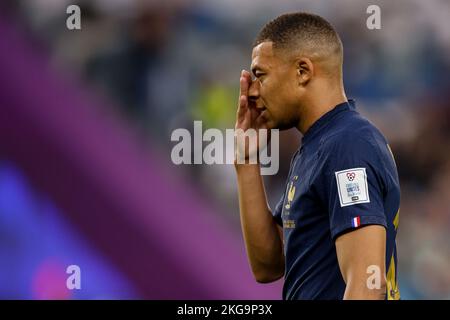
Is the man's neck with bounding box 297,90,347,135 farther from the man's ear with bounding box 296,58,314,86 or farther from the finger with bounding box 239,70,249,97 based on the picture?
the finger with bounding box 239,70,249,97

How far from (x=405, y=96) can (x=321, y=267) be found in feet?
9.02

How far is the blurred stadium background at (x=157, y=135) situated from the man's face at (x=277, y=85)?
7.14 feet

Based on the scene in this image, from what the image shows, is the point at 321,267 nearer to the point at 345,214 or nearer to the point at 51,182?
the point at 345,214

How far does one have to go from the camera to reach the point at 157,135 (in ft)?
14.3

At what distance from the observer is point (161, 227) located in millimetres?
4297

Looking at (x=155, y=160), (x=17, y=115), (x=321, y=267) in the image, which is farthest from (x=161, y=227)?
(x=321, y=267)

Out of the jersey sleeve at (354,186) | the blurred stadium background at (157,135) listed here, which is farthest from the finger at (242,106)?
the blurred stadium background at (157,135)

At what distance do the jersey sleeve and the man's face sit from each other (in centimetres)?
27

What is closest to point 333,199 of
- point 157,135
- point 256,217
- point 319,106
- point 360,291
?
point 360,291

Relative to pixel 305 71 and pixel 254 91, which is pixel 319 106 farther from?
pixel 254 91

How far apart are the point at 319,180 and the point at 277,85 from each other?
34 centimetres

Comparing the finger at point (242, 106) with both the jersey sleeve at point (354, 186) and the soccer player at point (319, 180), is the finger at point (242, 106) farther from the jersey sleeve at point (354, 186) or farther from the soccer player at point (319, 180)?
the jersey sleeve at point (354, 186)

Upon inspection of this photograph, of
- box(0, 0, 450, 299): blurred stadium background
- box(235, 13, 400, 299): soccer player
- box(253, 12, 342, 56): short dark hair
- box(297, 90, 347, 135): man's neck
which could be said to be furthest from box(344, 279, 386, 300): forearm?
box(0, 0, 450, 299): blurred stadium background
